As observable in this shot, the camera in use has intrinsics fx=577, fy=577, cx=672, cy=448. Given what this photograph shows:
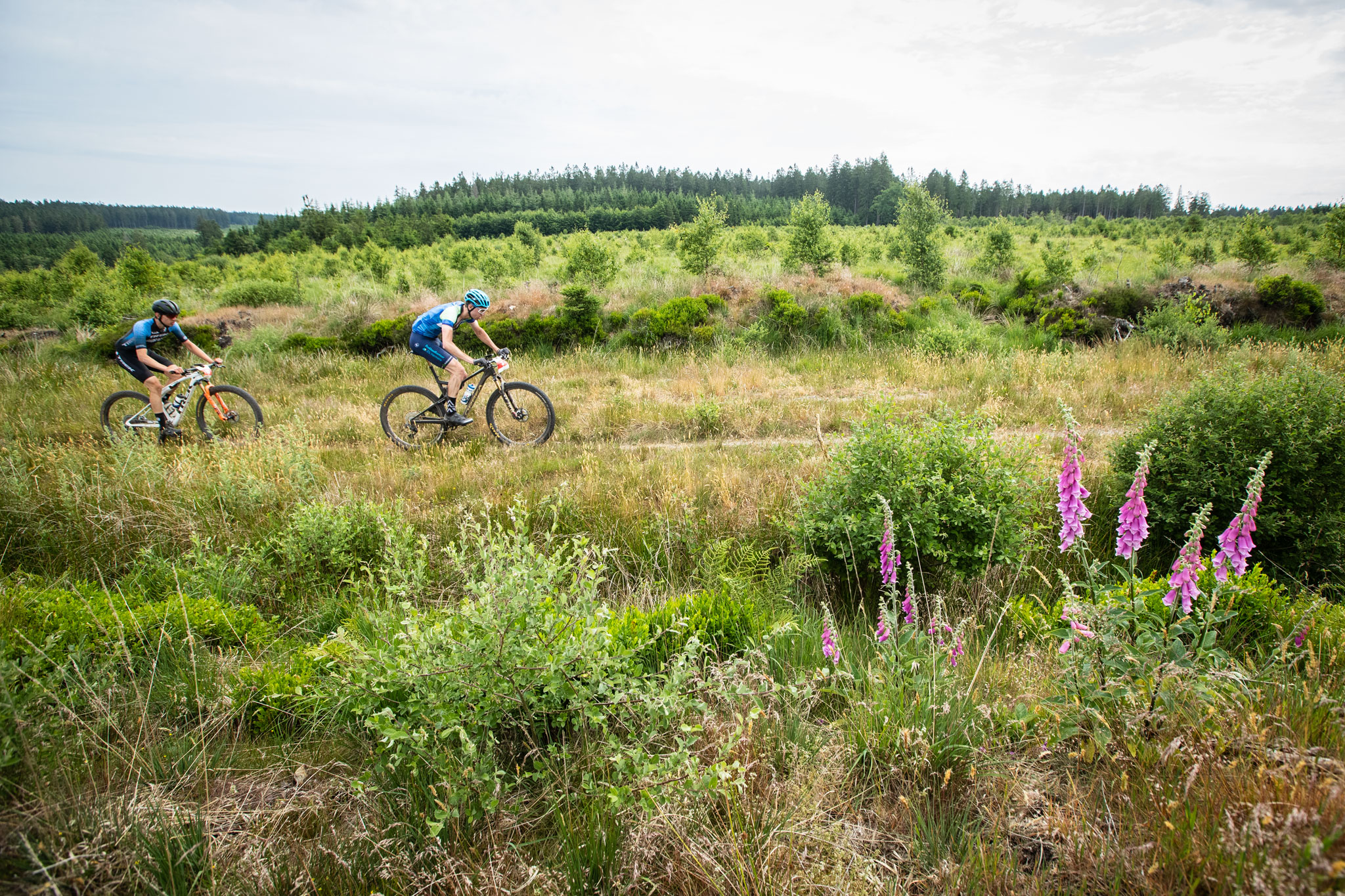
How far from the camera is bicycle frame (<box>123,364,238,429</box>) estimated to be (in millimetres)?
8711

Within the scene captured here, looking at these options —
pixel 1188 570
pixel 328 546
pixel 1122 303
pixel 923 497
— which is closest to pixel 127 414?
pixel 328 546

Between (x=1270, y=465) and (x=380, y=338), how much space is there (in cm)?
1761

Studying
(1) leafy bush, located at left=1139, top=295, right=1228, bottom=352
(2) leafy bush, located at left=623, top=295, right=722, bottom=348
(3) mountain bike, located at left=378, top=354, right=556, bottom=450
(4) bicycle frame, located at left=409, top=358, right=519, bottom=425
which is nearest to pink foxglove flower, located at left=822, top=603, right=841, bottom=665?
(3) mountain bike, located at left=378, top=354, right=556, bottom=450

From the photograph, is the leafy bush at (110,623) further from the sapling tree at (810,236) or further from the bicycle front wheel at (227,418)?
the sapling tree at (810,236)

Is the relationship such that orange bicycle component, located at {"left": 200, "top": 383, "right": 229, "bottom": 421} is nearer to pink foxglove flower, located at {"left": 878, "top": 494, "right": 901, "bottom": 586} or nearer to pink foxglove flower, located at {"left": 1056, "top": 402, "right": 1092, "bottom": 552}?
pink foxglove flower, located at {"left": 878, "top": 494, "right": 901, "bottom": 586}

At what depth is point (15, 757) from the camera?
222 cm

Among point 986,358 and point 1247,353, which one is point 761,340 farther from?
point 1247,353

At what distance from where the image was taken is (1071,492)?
2.39 m

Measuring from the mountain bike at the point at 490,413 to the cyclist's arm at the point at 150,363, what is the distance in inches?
120

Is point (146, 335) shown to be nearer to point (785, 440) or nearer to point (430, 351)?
point (430, 351)

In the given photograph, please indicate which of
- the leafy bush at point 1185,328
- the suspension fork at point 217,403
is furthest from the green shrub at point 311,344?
the leafy bush at point 1185,328

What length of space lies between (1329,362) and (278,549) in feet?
49.0

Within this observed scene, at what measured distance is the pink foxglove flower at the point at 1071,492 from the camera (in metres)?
2.28

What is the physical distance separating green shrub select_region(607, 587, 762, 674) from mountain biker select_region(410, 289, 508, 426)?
19.6 ft
